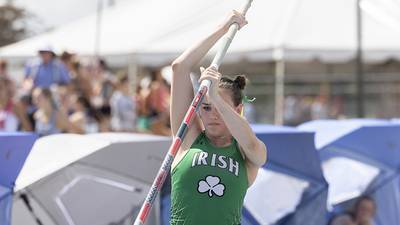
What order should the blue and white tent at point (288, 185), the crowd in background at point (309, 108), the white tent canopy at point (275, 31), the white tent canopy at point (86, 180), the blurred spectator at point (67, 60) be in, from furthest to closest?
the crowd in background at point (309, 108) → the white tent canopy at point (275, 31) → the blurred spectator at point (67, 60) → the blue and white tent at point (288, 185) → the white tent canopy at point (86, 180)

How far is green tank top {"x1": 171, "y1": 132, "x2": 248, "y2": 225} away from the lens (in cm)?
399

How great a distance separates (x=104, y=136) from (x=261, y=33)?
453 inches

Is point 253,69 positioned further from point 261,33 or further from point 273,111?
point 261,33

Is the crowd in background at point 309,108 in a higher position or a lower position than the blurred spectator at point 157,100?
lower

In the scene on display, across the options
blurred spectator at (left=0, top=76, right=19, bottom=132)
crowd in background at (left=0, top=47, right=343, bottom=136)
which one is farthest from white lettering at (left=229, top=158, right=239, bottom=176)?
blurred spectator at (left=0, top=76, right=19, bottom=132)

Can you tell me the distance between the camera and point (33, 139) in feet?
18.3

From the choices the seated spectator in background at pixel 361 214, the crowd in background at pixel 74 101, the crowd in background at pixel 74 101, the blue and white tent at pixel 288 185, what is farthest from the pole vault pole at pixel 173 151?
the crowd in background at pixel 74 101

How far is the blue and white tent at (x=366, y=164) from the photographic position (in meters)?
6.82

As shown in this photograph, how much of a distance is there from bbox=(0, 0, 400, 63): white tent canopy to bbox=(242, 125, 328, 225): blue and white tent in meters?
10.3

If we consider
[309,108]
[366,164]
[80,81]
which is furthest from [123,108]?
[309,108]

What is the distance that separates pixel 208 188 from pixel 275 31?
13183 mm

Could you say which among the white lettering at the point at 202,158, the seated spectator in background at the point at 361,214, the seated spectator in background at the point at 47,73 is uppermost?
the seated spectator in background at the point at 47,73

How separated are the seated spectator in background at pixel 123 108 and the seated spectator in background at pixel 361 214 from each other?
5889 millimetres

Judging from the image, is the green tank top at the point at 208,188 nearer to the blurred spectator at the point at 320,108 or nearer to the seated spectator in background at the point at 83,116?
the seated spectator in background at the point at 83,116
